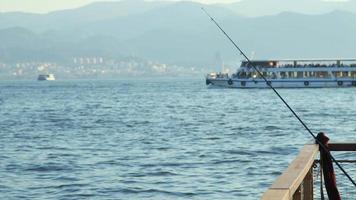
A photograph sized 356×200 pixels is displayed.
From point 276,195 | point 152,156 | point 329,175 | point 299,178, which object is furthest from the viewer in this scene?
point 152,156

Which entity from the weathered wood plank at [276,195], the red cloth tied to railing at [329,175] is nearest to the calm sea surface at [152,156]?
the red cloth tied to railing at [329,175]

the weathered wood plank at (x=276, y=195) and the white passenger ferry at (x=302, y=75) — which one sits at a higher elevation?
the weathered wood plank at (x=276, y=195)

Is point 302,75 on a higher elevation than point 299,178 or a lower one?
lower

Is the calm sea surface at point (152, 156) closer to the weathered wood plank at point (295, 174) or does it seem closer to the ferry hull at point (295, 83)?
the weathered wood plank at point (295, 174)

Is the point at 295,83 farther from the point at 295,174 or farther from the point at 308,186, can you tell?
the point at 295,174

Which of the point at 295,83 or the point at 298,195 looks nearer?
the point at 298,195

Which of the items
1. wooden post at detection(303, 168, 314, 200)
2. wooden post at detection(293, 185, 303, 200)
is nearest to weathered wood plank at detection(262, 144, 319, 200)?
wooden post at detection(293, 185, 303, 200)

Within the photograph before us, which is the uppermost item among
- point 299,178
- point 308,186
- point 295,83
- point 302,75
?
point 299,178

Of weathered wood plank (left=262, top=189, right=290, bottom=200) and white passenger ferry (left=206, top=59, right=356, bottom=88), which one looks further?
white passenger ferry (left=206, top=59, right=356, bottom=88)

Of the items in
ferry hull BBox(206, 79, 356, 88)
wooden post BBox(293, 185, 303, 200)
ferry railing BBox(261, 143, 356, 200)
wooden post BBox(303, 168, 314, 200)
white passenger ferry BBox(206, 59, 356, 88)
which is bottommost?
ferry hull BBox(206, 79, 356, 88)

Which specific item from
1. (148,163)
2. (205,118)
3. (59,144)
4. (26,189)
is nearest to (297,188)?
(26,189)

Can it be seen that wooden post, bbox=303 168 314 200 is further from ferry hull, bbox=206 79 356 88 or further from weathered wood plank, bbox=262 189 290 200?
ferry hull, bbox=206 79 356 88

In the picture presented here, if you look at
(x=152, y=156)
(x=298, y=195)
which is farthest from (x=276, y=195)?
(x=152, y=156)

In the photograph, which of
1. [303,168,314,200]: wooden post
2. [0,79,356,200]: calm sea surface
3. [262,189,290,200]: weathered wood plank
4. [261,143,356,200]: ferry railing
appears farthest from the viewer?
[0,79,356,200]: calm sea surface
